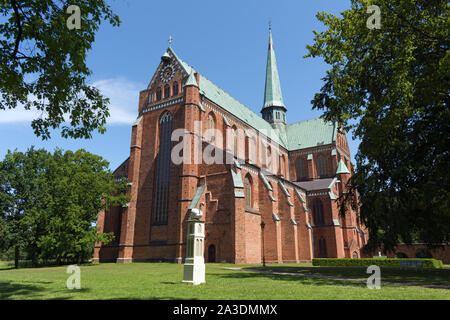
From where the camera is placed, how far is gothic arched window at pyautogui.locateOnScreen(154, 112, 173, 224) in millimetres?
31562

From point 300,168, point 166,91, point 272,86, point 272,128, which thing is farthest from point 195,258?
point 272,86

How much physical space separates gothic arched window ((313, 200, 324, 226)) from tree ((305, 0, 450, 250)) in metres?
25.3

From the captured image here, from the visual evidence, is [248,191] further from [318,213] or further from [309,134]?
[309,134]

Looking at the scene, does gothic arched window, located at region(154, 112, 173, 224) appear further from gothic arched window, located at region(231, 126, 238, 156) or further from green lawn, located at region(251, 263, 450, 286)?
green lawn, located at region(251, 263, 450, 286)

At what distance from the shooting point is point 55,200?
28.8 meters

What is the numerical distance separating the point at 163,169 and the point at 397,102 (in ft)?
80.0

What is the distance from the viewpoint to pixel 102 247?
110 ft

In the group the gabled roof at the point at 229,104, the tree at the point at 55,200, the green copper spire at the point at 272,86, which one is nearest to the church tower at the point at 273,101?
the green copper spire at the point at 272,86

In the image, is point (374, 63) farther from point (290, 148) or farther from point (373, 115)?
point (290, 148)

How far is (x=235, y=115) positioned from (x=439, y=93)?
29339 millimetres

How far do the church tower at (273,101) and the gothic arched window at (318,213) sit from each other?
18816mm

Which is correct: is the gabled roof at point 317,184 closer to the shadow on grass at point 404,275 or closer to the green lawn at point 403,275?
the green lawn at point 403,275

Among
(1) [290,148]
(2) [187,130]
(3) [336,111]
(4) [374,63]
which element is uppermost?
(1) [290,148]
